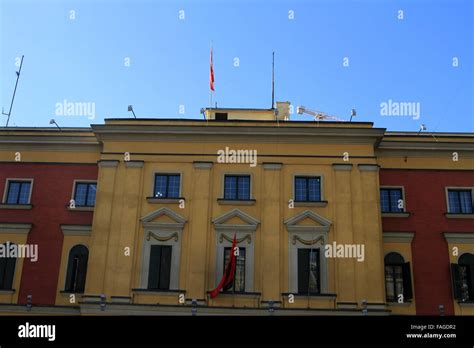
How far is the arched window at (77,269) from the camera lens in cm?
3048

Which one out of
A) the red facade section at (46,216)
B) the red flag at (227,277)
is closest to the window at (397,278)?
the red flag at (227,277)

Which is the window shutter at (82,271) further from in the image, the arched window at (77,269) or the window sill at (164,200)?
the window sill at (164,200)

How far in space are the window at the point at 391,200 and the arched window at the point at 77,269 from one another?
17.3m

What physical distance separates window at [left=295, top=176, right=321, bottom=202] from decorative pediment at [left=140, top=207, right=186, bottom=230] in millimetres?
6600

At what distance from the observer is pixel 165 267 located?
29469 mm

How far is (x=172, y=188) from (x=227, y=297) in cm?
694

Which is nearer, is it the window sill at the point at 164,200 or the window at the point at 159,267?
the window at the point at 159,267

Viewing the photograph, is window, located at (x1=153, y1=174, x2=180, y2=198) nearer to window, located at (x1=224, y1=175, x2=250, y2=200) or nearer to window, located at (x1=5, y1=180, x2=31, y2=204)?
window, located at (x1=224, y1=175, x2=250, y2=200)

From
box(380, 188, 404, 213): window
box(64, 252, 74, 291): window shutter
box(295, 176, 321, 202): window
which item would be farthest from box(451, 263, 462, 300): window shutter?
box(64, 252, 74, 291): window shutter

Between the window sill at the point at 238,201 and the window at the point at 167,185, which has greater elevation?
the window at the point at 167,185

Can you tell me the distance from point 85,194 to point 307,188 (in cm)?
1311

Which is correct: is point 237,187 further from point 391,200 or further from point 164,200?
point 391,200
